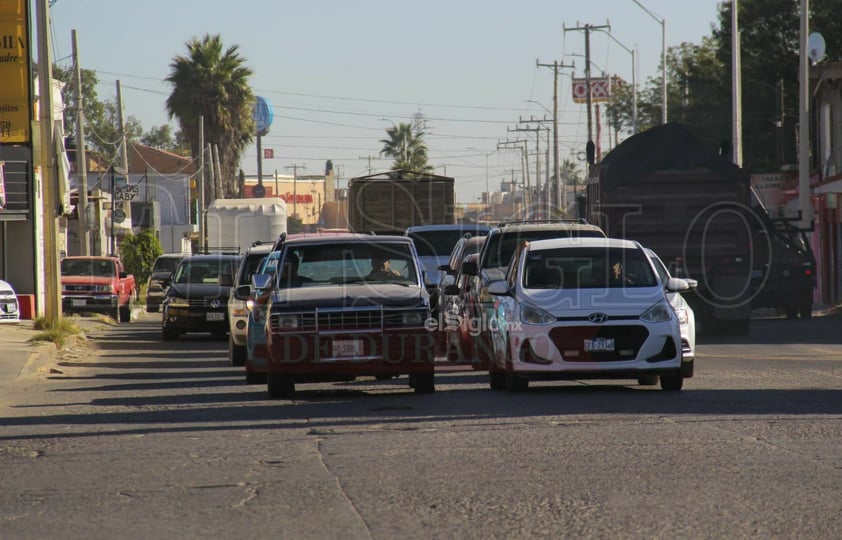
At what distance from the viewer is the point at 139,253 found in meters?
50.5

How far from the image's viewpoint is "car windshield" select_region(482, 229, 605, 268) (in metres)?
19.7

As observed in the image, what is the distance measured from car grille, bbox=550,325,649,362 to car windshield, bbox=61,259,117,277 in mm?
24014

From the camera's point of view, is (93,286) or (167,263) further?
(167,263)

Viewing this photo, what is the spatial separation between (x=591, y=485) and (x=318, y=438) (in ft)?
10.4

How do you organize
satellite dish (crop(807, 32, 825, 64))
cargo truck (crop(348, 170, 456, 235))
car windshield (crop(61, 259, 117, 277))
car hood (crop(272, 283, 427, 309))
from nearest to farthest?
car hood (crop(272, 283, 427, 309)) < cargo truck (crop(348, 170, 456, 235)) < car windshield (crop(61, 259, 117, 277)) < satellite dish (crop(807, 32, 825, 64))

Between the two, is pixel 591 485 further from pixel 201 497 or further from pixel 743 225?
pixel 743 225

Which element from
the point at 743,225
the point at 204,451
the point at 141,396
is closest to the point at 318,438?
the point at 204,451

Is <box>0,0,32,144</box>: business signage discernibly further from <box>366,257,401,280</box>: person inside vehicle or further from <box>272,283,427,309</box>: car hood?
<box>272,283,427,309</box>: car hood

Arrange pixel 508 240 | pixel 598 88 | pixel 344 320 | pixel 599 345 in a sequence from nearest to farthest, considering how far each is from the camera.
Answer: pixel 599 345
pixel 344 320
pixel 508 240
pixel 598 88

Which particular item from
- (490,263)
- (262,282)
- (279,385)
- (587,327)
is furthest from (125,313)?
(587,327)

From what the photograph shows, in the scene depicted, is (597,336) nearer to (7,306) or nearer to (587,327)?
(587,327)

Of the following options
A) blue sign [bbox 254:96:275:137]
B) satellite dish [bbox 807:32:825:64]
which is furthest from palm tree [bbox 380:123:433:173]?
satellite dish [bbox 807:32:825:64]

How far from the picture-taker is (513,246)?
20125 mm

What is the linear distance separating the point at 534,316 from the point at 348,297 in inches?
80.4
